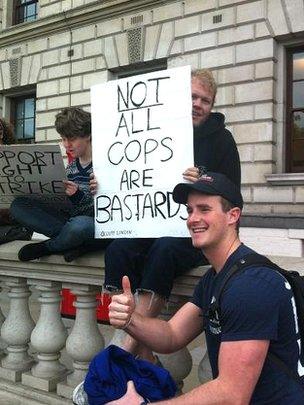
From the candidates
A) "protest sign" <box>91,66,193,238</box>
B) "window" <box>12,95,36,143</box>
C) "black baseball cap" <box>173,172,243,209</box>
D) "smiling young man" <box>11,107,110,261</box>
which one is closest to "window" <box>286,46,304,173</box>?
"window" <box>12,95,36,143</box>

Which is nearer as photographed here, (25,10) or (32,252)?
(32,252)

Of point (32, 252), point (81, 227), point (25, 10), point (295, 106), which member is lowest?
point (32, 252)

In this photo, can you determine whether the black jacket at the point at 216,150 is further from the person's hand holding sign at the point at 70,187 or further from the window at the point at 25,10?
the window at the point at 25,10

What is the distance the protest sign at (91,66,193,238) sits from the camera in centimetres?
243

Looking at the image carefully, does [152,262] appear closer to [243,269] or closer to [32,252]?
[243,269]

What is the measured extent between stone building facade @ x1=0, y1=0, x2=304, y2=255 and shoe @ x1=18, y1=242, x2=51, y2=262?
7.32 meters

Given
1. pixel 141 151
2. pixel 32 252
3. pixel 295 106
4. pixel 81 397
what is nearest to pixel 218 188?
pixel 141 151

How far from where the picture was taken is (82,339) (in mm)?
2631

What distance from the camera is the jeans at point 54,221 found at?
8.57 feet

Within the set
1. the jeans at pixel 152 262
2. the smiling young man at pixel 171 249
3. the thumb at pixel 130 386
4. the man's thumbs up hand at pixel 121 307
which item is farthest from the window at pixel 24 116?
the thumb at pixel 130 386

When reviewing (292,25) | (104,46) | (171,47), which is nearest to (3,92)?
(104,46)

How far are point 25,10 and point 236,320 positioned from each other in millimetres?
16206

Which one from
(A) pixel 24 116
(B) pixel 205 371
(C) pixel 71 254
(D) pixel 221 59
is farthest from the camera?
(A) pixel 24 116

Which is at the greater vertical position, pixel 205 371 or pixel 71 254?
pixel 71 254
